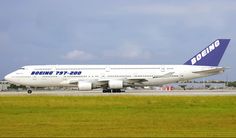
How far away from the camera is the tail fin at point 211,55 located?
62.2m

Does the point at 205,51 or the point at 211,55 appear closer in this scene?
the point at 211,55

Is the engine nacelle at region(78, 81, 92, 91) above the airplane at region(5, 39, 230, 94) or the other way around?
the other way around

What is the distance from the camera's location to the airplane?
6078 cm

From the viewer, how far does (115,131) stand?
54.2 ft

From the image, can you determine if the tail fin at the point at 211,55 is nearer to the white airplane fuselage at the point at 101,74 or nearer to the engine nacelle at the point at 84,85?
the white airplane fuselage at the point at 101,74

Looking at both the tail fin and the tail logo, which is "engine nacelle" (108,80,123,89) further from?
the tail logo

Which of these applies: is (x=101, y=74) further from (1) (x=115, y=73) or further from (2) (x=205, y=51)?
(2) (x=205, y=51)

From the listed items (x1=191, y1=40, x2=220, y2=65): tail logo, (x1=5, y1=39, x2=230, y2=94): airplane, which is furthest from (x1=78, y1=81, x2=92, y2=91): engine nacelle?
(x1=191, y1=40, x2=220, y2=65): tail logo

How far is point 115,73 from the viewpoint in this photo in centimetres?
6144

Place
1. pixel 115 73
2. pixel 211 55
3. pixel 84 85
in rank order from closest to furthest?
pixel 84 85
pixel 115 73
pixel 211 55

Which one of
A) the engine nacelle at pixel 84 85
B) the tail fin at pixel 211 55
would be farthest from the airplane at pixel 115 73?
the engine nacelle at pixel 84 85

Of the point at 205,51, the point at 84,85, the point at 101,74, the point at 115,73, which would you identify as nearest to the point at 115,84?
the point at 115,73

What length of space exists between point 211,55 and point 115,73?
12421mm

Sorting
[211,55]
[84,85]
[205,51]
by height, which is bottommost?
[84,85]
